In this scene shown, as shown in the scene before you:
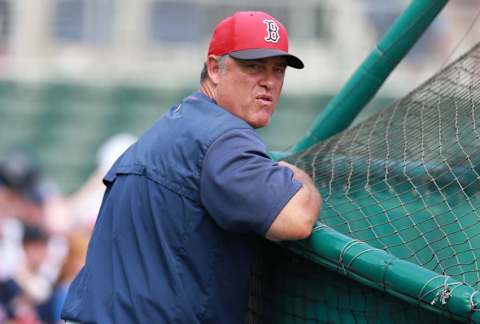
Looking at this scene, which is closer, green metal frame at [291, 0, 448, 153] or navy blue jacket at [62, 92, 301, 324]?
navy blue jacket at [62, 92, 301, 324]

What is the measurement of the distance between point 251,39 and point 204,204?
451 millimetres

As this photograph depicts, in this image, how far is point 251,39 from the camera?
2.61 meters

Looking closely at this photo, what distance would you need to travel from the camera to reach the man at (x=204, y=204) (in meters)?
2.40

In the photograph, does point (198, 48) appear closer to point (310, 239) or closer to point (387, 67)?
point (387, 67)

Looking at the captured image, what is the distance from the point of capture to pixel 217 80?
8.81 feet

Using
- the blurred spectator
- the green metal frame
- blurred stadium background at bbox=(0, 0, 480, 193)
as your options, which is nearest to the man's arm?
the green metal frame

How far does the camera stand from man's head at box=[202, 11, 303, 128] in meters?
2.62

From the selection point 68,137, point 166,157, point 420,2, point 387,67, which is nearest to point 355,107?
point 387,67

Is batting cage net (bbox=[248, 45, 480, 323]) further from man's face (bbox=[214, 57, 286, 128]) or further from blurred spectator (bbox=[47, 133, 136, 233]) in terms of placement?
blurred spectator (bbox=[47, 133, 136, 233])

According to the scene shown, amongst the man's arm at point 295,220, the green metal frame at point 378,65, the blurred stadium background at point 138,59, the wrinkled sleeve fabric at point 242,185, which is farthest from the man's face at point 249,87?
the blurred stadium background at point 138,59

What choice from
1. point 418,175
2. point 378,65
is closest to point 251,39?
point 418,175

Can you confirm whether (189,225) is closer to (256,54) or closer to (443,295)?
(256,54)

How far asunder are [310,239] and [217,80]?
521 mm

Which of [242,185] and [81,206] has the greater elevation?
[242,185]
